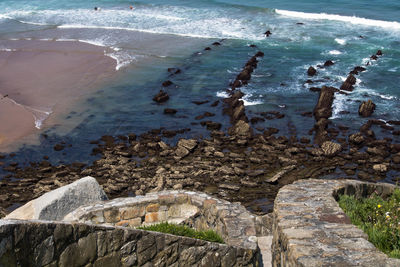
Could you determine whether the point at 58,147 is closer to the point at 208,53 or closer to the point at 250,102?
the point at 250,102

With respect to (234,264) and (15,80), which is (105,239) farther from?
(15,80)

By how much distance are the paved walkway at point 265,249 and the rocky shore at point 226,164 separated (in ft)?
24.7

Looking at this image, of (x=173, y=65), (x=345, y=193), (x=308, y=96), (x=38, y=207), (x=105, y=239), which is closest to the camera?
(x=105, y=239)

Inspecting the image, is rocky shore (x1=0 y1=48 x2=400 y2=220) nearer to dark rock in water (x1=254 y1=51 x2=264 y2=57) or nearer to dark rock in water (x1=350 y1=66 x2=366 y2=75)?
dark rock in water (x1=350 y1=66 x2=366 y2=75)

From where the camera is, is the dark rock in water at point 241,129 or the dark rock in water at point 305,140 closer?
the dark rock in water at point 305,140

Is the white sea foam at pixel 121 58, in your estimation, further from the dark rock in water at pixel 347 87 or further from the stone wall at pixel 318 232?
the stone wall at pixel 318 232

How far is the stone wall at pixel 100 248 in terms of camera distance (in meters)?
5.69

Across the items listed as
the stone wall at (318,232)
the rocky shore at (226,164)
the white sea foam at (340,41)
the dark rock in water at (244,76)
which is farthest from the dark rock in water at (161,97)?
the stone wall at (318,232)

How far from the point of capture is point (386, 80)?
105ft

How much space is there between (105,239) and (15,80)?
2865 cm

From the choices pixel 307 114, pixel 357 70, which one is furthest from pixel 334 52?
pixel 307 114

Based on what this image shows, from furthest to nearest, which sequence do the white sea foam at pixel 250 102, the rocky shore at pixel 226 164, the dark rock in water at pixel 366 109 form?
the white sea foam at pixel 250 102, the dark rock in water at pixel 366 109, the rocky shore at pixel 226 164

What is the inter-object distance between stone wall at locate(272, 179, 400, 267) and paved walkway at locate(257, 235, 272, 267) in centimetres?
116

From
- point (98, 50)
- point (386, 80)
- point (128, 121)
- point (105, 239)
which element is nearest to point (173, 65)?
point (98, 50)
